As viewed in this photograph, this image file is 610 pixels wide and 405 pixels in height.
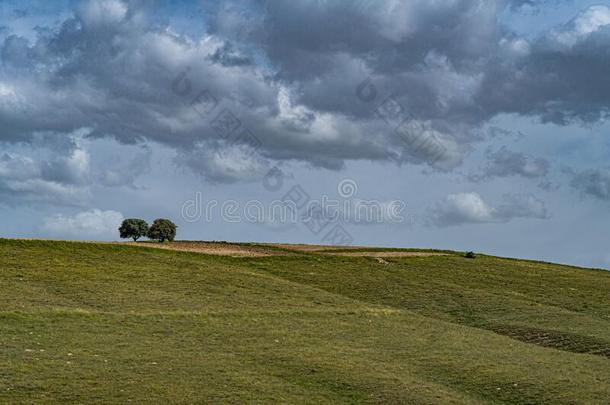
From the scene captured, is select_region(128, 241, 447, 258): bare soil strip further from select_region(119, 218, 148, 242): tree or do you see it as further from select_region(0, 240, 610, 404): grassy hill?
select_region(119, 218, 148, 242): tree

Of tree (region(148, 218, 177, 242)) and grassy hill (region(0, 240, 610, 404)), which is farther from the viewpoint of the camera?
tree (region(148, 218, 177, 242))

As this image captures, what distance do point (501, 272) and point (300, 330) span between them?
31.2m

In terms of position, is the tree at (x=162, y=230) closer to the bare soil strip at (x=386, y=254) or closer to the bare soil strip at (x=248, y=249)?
the bare soil strip at (x=248, y=249)

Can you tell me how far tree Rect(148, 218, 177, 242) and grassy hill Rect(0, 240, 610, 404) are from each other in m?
16.0

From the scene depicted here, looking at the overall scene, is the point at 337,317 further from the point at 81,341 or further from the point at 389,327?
the point at 81,341

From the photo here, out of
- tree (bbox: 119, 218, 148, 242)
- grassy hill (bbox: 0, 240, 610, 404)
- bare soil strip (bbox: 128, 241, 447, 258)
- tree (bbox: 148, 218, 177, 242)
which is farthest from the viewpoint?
tree (bbox: 119, 218, 148, 242)

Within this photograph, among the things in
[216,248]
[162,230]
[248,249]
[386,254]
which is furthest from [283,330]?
[162,230]

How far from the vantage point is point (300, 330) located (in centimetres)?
3058

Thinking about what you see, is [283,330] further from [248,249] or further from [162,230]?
[162,230]

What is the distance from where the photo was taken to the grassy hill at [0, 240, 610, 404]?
69.6 ft

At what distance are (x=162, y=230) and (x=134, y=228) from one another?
5.12m

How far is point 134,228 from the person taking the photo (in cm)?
7219

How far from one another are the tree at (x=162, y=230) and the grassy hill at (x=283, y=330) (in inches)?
631

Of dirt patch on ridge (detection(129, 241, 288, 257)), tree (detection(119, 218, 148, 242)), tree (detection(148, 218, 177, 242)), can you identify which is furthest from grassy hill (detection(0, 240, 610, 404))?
tree (detection(119, 218, 148, 242))
